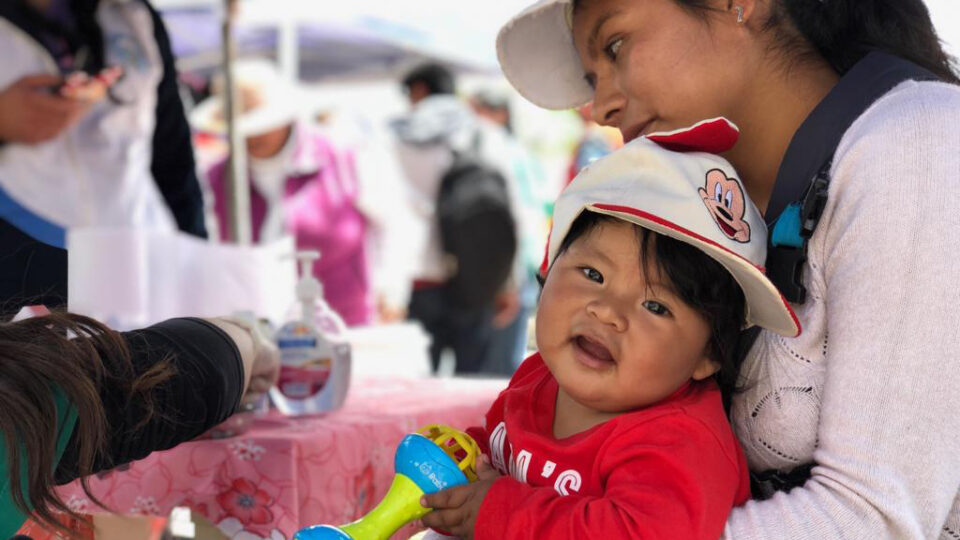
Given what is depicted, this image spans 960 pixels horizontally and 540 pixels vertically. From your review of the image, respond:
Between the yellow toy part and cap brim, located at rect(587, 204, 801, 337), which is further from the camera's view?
the yellow toy part

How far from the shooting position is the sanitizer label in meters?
1.87

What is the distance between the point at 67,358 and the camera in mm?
1149

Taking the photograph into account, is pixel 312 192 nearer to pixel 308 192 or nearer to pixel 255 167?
pixel 308 192

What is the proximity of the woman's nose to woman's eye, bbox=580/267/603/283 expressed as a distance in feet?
1.20

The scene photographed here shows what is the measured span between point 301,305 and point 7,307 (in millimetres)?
757

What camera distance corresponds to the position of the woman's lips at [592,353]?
1.31 m

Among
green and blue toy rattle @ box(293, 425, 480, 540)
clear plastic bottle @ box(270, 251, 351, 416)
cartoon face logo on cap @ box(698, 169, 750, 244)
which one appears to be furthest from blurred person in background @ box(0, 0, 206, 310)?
cartoon face logo on cap @ box(698, 169, 750, 244)

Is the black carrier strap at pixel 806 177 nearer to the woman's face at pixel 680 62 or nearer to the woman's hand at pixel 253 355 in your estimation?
the woman's face at pixel 680 62

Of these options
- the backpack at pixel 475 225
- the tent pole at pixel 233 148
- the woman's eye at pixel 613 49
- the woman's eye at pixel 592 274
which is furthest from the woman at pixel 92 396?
the backpack at pixel 475 225

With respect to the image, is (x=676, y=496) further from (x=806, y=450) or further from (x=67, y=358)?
(x=67, y=358)

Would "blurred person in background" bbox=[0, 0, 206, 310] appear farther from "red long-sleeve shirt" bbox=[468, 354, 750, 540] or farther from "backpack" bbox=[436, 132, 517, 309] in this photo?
"backpack" bbox=[436, 132, 517, 309]

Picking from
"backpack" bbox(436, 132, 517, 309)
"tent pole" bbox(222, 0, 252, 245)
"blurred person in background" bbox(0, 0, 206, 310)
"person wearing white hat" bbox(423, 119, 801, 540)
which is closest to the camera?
"person wearing white hat" bbox(423, 119, 801, 540)

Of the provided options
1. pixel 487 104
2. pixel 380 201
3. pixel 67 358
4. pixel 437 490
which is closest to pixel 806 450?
pixel 437 490

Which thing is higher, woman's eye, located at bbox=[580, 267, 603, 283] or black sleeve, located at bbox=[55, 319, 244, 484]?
woman's eye, located at bbox=[580, 267, 603, 283]
